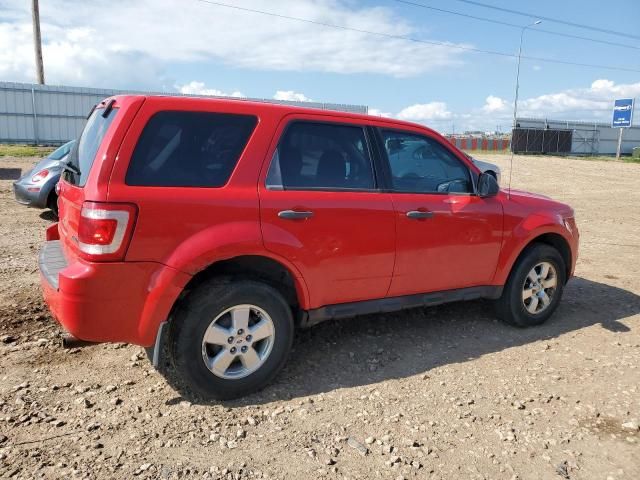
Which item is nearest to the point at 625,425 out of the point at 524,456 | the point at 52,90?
the point at 524,456

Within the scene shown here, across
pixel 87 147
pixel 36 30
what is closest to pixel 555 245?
pixel 87 147

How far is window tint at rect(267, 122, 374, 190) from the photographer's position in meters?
3.53

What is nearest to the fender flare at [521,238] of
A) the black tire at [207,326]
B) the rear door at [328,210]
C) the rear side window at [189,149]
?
the rear door at [328,210]

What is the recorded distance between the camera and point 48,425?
3.11 metres

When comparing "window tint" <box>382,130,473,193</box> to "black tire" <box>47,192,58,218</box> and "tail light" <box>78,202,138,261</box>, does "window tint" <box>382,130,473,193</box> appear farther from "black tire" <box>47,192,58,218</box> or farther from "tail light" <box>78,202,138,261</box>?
"black tire" <box>47,192,58,218</box>

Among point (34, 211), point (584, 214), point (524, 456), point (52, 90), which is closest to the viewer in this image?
point (524, 456)

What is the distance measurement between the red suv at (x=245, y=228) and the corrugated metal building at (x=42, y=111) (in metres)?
22.5

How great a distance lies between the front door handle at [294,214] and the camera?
341 cm

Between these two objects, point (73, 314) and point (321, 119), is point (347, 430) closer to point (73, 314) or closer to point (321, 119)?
point (73, 314)

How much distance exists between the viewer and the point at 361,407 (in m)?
3.44

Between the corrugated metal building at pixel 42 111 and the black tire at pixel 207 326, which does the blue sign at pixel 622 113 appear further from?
the black tire at pixel 207 326

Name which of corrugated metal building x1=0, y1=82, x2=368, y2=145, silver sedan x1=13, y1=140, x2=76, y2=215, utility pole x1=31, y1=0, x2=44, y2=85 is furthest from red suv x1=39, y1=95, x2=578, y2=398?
utility pole x1=31, y1=0, x2=44, y2=85

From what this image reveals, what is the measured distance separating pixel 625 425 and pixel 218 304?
264cm

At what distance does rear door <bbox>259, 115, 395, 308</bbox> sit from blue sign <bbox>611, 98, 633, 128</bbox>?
46.0 metres
